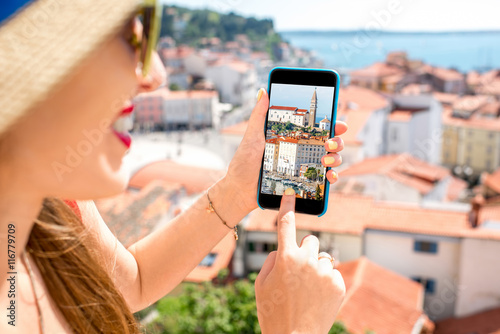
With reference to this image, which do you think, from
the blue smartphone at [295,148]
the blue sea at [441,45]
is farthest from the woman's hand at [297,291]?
the blue sea at [441,45]

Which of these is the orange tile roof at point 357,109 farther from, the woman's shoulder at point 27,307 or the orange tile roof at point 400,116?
the woman's shoulder at point 27,307

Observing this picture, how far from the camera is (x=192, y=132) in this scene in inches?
1026

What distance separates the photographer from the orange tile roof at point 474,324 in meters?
7.57

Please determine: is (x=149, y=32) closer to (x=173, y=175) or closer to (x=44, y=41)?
(x=44, y=41)

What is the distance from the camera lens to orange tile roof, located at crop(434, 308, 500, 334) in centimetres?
757

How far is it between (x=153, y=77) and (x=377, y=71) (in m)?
27.2

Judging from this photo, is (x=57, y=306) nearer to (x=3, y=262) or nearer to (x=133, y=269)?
(x=3, y=262)

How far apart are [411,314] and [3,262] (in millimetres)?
6807

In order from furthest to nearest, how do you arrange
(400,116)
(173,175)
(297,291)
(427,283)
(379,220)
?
(400,116) < (173,175) < (427,283) < (379,220) < (297,291)

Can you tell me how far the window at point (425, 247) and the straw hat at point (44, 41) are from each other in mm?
8697

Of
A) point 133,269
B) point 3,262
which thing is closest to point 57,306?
point 3,262

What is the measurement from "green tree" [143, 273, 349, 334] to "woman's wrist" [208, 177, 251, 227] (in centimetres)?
371

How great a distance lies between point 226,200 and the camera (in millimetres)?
1057

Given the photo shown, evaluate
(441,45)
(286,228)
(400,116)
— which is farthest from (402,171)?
(441,45)
